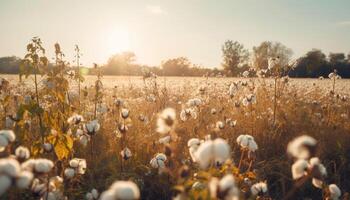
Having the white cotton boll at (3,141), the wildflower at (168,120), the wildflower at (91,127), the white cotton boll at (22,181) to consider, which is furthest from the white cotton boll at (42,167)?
the wildflower at (91,127)

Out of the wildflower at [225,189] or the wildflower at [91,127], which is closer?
the wildflower at [225,189]

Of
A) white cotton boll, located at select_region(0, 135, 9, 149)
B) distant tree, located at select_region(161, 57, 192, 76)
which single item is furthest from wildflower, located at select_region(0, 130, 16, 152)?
distant tree, located at select_region(161, 57, 192, 76)

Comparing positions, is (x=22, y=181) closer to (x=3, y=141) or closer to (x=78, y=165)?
(x=3, y=141)

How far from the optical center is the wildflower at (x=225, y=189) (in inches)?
67.8

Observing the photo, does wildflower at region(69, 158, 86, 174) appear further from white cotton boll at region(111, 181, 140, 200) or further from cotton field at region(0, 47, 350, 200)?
white cotton boll at region(111, 181, 140, 200)

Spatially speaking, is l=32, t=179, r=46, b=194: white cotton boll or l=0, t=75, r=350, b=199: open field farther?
l=0, t=75, r=350, b=199: open field

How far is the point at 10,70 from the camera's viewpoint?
5388 cm

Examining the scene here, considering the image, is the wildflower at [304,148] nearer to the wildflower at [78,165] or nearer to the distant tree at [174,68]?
the wildflower at [78,165]

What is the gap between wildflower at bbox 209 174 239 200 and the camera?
1.72 metres

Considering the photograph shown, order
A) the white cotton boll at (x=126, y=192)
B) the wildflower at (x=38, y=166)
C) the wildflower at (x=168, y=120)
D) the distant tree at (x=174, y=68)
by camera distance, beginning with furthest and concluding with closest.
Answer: the distant tree at (x=174, y=68), the wildflower at (x=38, y=166), the wildflower at (x=168, y=120), the white cotton boll at (x=126, y=192)

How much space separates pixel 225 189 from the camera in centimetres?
173

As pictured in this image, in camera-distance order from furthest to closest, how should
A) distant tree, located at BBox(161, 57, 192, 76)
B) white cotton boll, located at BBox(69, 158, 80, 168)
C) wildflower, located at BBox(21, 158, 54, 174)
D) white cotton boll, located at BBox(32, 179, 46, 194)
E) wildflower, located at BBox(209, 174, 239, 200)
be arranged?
distant tree, located at BBox(161, 57, 192, 76), white cotton boll, located at BBox(69, 158, 80, 168), white cotton boll, located at BBox(32, 179, 46, 194), wildflower, located at BBox(21, 158, 54, 174), wildflower, located at BBox(209, 174, 239, 200)

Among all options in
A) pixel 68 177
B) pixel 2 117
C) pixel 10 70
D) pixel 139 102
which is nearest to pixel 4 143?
pixel 68 177

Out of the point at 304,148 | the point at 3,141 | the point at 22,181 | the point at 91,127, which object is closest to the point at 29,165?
the point at 3,141
